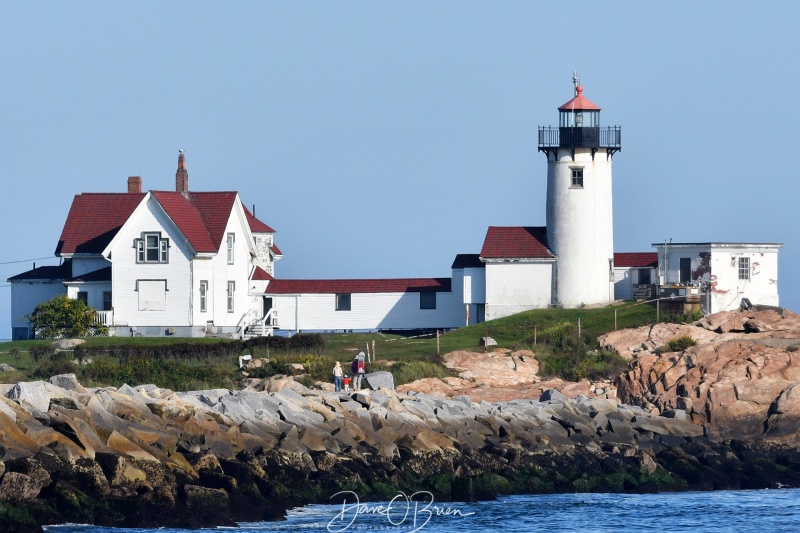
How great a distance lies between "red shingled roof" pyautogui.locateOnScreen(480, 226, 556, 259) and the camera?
53156 mm

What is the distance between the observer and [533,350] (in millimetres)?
44750

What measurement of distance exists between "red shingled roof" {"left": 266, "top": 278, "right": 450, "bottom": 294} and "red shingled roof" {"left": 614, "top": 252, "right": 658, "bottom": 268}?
243 inches

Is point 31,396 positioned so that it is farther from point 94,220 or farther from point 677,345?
point 94,220

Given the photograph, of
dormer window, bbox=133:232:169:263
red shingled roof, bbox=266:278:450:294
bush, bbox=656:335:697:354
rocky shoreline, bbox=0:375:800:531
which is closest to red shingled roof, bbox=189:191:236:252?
dormer window, bbox=133:232:169:263

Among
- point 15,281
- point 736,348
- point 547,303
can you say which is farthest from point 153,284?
point 736,348

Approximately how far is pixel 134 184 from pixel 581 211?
1677cm

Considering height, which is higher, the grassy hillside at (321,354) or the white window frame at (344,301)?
the white window frame at (344,301)

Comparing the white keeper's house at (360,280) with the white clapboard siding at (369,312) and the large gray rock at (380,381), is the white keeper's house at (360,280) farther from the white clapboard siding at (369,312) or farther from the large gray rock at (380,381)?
the large gray rock at (380,381)

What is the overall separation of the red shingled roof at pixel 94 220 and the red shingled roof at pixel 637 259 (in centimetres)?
1724

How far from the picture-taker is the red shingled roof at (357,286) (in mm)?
54656

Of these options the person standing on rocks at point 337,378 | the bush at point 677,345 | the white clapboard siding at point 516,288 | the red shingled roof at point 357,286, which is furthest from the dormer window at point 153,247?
the bush at point 677,345

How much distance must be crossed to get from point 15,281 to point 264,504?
101 ft
